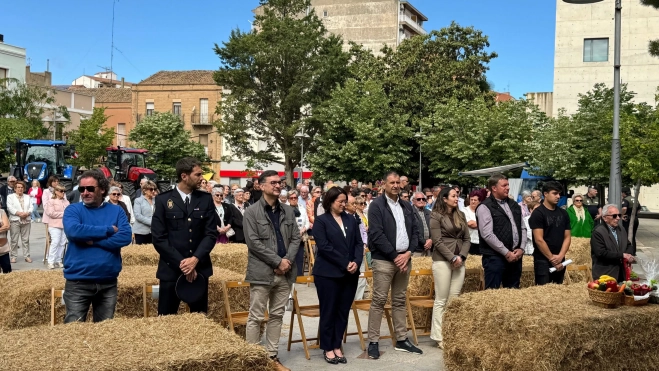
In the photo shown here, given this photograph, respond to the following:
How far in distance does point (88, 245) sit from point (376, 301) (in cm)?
345

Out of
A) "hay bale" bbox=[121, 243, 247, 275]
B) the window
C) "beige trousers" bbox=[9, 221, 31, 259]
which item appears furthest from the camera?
the window

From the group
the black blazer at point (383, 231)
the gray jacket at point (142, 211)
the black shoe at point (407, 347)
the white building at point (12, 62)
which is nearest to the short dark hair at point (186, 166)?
the black blazer at point (383, 231)

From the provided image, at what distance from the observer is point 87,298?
6.88 metres

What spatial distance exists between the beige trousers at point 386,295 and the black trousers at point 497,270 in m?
1.16

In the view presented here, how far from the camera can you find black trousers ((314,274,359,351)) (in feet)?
27.4

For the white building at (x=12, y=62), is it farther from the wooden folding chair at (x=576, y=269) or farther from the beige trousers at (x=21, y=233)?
the wooden folding chair at (x=576, y=269)

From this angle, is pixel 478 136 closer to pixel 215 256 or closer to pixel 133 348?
pixel 215 256

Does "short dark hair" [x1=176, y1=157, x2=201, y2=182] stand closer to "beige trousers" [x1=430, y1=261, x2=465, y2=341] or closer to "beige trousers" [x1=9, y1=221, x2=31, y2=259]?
"beige trousers" [x1=430, y1=261, x2=465, y2=341]

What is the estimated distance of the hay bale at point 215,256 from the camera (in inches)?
436

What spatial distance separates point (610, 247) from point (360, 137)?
3475cm

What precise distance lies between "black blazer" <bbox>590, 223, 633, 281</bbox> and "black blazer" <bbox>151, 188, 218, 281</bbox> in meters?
4.80

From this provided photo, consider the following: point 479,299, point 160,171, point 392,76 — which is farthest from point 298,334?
point 160,171

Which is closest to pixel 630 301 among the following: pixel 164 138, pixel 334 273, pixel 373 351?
pixel 373 351

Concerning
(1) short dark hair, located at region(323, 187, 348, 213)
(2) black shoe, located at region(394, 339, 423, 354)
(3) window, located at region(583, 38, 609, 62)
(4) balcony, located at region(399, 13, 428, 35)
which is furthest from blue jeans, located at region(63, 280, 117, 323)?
(4) balcony, located at region(399, 13, 428, 35)
